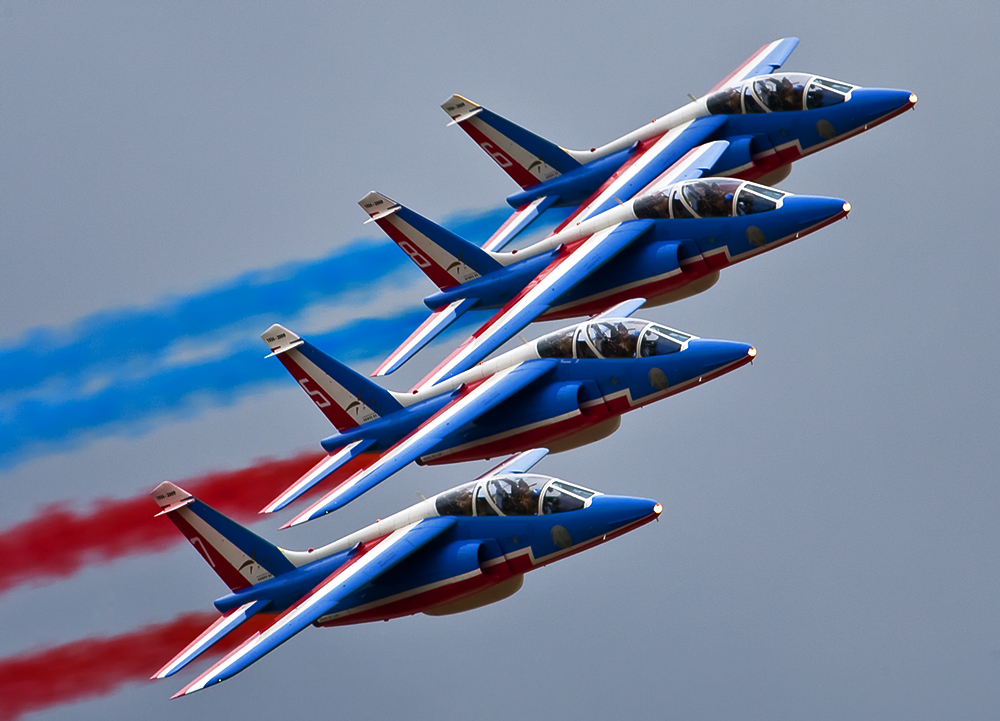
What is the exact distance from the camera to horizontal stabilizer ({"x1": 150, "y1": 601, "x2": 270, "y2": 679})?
5203 cm

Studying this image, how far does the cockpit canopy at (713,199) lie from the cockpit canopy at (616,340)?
5.14 meters

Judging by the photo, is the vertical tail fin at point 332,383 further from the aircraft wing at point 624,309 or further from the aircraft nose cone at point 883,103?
the aircraft nose cone at point 883,103

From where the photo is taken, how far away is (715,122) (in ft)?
212

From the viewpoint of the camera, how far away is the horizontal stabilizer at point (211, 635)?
52031mm

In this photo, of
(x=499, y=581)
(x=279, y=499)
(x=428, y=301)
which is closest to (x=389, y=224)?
(x=428, y=301)

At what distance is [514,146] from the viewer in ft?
227

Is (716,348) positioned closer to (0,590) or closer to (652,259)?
(652,259)

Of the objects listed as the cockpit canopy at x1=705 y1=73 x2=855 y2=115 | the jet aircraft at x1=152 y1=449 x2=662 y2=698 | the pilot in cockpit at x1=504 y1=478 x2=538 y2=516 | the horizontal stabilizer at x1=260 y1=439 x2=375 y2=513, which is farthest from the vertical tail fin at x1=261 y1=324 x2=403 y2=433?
the cockpit canopy at x1=705 y1=73 x2=855 y2=115

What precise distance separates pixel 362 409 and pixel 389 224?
24.7 feet

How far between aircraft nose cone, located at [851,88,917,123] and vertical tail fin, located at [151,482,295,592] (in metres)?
25.3

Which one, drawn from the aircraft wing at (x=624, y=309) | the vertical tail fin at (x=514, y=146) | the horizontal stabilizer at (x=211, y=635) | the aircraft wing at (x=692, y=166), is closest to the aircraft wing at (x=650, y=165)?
the aircraft wing at (x=692, y=166)

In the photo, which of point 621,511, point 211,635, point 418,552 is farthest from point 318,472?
point 621,511

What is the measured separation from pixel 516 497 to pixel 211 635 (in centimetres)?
975

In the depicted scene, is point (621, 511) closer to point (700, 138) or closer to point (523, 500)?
point (523, 500)
